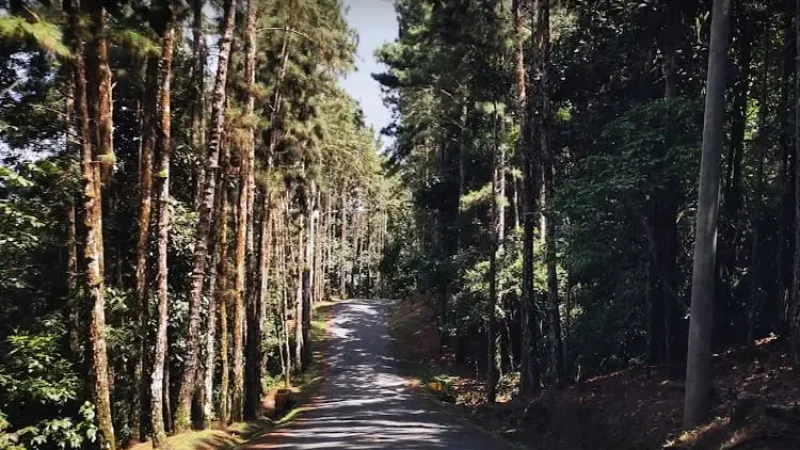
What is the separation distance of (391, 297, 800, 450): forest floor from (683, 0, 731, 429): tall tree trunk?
496 mm

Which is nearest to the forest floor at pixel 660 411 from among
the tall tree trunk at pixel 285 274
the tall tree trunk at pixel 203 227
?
the tall tree trunk at pixel 203 227

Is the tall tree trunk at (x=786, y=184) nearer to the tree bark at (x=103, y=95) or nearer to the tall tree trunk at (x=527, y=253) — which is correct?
the tall tree trunk at (x=527, y=253)

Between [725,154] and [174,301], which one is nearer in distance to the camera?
[725,154]

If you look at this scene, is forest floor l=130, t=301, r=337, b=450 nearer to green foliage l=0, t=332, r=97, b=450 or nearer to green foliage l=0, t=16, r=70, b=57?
green foliage l=0, t=332, r=97, b=450

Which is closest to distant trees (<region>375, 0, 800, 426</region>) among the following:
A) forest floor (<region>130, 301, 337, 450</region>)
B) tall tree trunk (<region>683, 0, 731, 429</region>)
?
tall tree trunk (<region>683, 0, 731, 429</region>)

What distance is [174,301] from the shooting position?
17703 mm

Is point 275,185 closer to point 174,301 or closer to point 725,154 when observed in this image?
point 174,301

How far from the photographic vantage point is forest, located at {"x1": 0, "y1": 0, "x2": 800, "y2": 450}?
36.3 ft

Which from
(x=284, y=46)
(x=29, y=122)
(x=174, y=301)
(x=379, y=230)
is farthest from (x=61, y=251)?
(x=379, y=230)

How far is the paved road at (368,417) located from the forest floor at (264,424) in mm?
556

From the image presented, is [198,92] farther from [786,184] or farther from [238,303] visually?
[786,184]

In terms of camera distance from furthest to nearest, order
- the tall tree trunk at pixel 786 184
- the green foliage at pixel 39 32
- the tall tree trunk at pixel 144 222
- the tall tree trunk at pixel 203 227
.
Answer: the tall tree trunk at pixel 203 227 < the tall tree trunk at pixel 144 222 < the tall tree trunk at pixel 786 184 < the green foliage at pixel 39 32

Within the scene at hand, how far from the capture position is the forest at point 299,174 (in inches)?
436

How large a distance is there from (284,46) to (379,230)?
212 ft
